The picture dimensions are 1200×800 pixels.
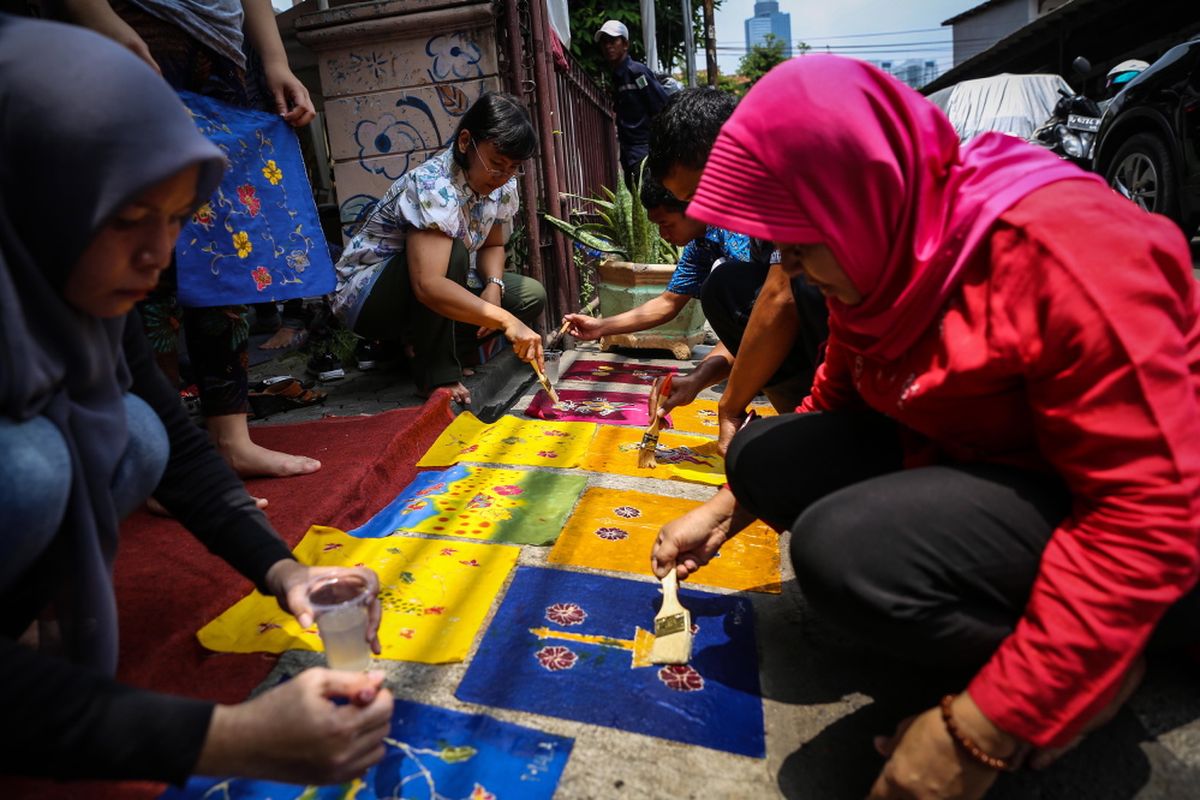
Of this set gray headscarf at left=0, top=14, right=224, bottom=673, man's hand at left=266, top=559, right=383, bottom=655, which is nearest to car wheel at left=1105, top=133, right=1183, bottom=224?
man's hand at left=266, top=559, right=383, bottom=655

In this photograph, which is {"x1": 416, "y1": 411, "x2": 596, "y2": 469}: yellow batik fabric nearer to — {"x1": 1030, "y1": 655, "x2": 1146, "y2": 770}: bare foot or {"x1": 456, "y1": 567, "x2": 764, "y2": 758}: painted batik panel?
{"x1": 456, "y1": 567, "x2": 764, "y2": 758}: painted batik panel

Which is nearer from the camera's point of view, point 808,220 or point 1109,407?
point 1109,407

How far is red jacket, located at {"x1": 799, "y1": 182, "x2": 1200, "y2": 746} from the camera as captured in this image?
82cm

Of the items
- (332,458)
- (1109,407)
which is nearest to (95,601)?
(1109,407)

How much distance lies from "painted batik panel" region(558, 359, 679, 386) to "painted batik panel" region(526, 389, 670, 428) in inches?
10.9

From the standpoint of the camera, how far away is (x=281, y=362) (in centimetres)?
409

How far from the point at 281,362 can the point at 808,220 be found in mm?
3639

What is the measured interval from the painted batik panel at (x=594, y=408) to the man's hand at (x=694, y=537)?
1.30 meters

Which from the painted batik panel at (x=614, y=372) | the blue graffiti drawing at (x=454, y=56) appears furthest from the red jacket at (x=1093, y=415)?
the blue graffiti drawing at (x=454, y=56)

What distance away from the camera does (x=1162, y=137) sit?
17.0ft

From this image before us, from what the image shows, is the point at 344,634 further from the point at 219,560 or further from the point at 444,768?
the point at 219,560

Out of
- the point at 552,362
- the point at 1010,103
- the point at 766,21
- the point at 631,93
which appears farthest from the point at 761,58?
the point at 766,21

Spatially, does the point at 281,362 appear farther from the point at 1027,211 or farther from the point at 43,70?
the point at 1027,211

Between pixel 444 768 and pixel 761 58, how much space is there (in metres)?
25.8
